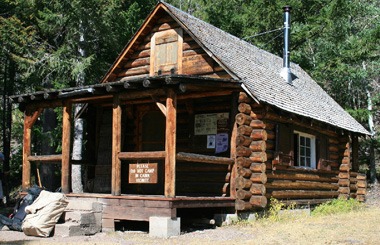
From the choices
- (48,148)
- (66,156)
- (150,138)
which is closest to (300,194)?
(150,138)

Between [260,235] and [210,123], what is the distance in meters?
4.67

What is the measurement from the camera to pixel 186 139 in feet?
50.6

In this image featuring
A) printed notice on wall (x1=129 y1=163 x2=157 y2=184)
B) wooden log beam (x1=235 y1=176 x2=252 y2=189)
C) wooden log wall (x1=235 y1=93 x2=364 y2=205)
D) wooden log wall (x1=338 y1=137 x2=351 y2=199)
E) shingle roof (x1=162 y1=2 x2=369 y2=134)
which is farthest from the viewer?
wooden log wall (x1=338 y1=137 x2=351 y2=199)

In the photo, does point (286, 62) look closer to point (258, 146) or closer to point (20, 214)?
point (258, 146)

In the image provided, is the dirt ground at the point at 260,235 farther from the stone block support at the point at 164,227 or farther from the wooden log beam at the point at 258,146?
the wooden log beam at the point at 258,146

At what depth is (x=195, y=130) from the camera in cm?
1512

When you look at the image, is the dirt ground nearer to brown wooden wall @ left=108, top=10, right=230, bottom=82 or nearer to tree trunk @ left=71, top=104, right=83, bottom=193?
brown wooden wall @ left=108, top=10, right=230, bottom=82

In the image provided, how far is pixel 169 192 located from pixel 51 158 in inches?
171

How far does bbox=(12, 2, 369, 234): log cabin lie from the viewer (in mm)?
11922

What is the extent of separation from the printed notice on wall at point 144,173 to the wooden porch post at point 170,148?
50 centimetres

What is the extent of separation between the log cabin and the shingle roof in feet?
0.18

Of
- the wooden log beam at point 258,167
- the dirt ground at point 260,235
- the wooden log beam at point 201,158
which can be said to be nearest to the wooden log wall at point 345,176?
the dirt ground at point 260,235

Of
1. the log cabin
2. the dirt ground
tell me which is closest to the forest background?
the log cabin

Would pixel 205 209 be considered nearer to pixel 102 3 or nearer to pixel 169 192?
pixel 169 192
